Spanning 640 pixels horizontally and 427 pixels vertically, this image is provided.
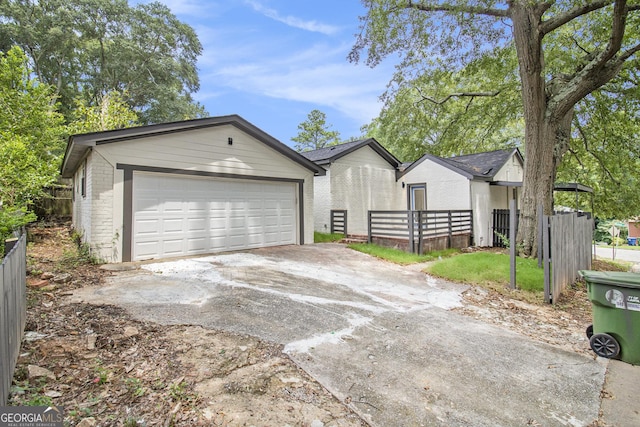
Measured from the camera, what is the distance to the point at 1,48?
20.2 m

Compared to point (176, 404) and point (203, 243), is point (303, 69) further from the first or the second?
point (176, 404)

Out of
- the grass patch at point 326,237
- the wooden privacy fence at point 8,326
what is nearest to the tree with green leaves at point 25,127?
the wooden privacy fence at point 8,326

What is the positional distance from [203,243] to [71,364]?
21.0 feet

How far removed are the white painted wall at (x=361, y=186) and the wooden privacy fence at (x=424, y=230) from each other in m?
2.31

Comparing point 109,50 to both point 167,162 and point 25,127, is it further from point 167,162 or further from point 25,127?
point 167,162

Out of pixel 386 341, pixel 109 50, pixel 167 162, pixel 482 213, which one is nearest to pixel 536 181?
pixel 482 213

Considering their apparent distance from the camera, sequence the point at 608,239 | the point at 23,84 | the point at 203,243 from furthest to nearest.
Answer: the point at 608,239
the point at 23,84
the point at 203,243

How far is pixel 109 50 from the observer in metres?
23.9

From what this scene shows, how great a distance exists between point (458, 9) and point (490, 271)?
23.7ft

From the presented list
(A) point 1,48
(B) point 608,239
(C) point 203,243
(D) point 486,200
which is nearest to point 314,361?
(C) point 203,243

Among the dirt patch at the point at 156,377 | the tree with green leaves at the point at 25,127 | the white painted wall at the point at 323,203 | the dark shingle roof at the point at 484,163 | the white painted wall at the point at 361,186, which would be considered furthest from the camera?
the white painted wall at the point at 361,186

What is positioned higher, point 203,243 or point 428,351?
point 203,243

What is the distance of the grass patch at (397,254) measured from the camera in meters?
9.70

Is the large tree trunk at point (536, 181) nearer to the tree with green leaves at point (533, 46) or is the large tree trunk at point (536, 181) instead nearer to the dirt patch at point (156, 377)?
the tree with green leaves at point (533, 46)
